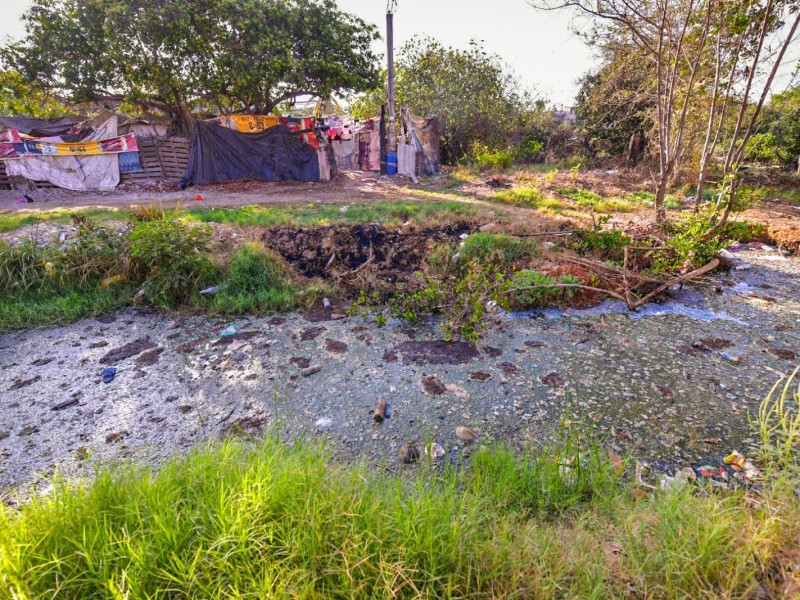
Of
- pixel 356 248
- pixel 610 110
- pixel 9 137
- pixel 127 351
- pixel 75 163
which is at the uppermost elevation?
pixel 610 110

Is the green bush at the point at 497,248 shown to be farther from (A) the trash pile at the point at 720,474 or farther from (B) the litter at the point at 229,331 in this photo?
(A) the trash pile at the point at 720,474

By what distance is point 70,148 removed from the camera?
28.0ft

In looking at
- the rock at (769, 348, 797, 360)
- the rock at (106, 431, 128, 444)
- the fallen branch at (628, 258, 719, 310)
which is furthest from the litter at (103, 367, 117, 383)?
the rock at (769, 348, 797, 360)

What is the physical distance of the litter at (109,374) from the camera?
2.61 m

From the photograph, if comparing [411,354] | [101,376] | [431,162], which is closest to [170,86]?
[431,162]

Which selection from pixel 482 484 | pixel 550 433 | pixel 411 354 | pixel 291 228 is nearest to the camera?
pixel 482 484

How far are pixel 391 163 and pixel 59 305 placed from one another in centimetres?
857

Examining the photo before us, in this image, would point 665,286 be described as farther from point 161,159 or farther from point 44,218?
point 161,159

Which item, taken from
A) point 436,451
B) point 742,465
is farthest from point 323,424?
point 742,465

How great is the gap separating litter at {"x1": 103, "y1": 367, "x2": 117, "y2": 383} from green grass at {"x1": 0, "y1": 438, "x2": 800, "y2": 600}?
57.3 inches

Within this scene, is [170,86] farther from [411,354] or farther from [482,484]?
[482,484]

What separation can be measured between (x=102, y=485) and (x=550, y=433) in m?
1.84

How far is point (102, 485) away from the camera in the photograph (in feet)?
4.20

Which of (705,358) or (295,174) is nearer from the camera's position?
(705,358)
